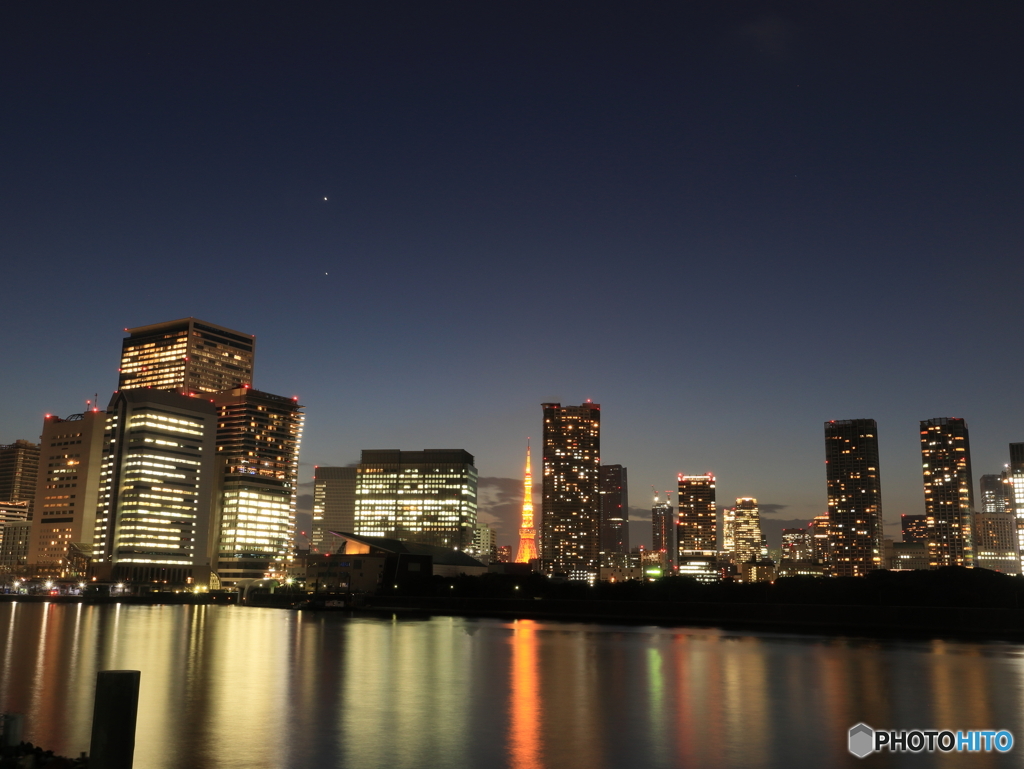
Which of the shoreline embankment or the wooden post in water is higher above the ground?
the wooden post in water

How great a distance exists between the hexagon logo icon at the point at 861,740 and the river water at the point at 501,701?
Result: 0.43m

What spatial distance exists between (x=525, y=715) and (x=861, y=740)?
36.3 feet

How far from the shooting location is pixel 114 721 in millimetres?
14961

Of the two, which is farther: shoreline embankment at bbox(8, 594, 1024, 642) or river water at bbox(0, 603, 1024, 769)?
shoreline embankment at bbox(8, 594, 1024, 642)

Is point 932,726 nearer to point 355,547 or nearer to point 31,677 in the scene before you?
point 31,677

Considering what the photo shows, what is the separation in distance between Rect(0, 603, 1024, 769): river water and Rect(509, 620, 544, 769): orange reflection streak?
0.10 m

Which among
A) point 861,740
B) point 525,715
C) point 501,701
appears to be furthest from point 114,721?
point 861,740

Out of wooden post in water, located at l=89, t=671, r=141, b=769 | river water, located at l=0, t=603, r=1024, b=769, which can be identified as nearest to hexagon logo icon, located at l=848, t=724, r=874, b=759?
river water, located at l=0, t=603, r=1024, b=769

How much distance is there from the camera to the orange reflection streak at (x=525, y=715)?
23.2 metres

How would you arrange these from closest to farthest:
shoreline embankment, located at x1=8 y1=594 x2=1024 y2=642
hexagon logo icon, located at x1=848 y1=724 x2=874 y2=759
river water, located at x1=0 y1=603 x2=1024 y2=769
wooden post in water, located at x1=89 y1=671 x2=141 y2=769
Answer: wooden post in water, located at x1=89 y1=671 x2=141 y2=769
river water, located at x1=0 y1=603 x2=1024 y2=769
hexagon logo icon, located at x1=848 y1=724 x2=874 y2=759
shoreline embankment, located at x1=8 y1=594 x2=1024 y2=642

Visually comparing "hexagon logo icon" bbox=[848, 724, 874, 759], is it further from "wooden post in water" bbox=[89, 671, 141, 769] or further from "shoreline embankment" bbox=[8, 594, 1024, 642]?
"shoreline embankment" bbox=[8, 594, 1024, 642]

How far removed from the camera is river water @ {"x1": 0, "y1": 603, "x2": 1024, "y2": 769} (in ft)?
77.5

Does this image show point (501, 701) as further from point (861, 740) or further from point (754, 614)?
point (754, 614)

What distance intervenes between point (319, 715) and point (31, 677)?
16.7 m
